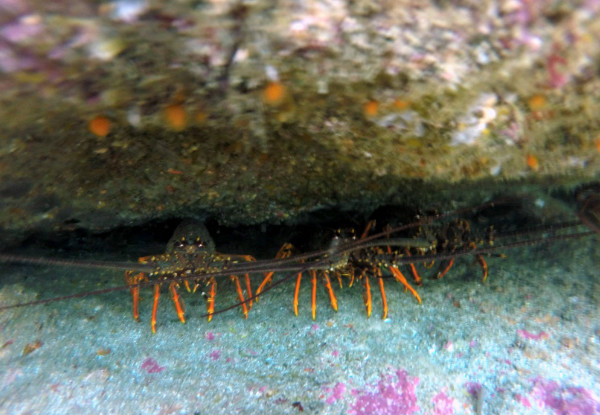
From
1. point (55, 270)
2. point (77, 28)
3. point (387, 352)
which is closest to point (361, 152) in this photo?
point (387, 352)

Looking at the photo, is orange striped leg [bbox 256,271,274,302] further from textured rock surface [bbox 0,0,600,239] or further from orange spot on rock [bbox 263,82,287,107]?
orange spot on rock [bbox 263,82,287,107]

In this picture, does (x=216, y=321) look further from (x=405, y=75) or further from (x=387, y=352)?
(x=405, y=75)

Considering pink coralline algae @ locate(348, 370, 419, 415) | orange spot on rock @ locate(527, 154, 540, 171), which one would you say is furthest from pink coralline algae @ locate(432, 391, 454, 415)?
orange spot on rock @ locate(527, 154, 540, 171)

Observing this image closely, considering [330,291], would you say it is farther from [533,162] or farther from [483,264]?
[533,162]

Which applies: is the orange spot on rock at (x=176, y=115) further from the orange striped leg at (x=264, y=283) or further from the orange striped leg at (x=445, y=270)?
the orange striped leg at (x=445, y=270)

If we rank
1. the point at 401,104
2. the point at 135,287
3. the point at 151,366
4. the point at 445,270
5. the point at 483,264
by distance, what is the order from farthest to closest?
1. the point at 445,270
2. the point at 483,264
3. the point at 135,287
4. the point at 151,366
5. the point at 401,104

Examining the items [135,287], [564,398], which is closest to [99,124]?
[135,287]
